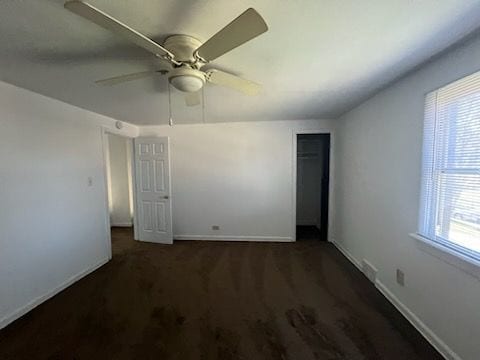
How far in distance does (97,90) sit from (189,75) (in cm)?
146

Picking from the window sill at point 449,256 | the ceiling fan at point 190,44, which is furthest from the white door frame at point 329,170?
the ceiling fan at point 190,44

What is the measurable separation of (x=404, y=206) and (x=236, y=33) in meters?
2.23

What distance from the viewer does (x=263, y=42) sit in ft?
5.31

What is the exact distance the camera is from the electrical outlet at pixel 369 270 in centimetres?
288

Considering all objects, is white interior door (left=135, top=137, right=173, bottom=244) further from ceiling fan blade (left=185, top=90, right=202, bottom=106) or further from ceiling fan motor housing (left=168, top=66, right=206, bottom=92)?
ceiling fan motor housing (left=168, top=66, right=206, bottom=92)

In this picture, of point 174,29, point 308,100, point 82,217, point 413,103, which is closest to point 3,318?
point 82,217

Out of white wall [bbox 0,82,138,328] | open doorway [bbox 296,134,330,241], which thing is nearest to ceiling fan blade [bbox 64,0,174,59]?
white wall [bbox 0,82,138,328]

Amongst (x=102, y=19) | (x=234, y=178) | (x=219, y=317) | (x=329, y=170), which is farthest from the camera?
(x=234, y=178)

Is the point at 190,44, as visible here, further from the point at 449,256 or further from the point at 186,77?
the point at 449,256

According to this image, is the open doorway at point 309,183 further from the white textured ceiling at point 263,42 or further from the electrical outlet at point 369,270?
the white textured ceiling at point 263,42

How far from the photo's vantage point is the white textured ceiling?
4.17ft

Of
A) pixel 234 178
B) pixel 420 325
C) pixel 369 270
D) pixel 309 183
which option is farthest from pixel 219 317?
pixel 309 183

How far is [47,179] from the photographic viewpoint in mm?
2742

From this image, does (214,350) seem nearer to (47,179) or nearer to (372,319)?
(372,319)
